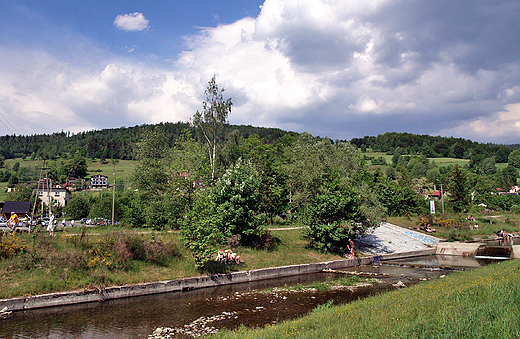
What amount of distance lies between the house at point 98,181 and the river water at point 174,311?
14221 centimetres

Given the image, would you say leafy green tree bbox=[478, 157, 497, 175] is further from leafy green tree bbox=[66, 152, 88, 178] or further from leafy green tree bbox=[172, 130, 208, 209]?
leafy green tree bbox=[66, 152, 88, 178]

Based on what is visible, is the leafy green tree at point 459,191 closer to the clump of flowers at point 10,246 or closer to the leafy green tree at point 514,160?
the clump of flowers at point 10,246

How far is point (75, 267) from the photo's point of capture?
22.4 m

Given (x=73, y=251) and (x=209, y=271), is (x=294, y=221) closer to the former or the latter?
(x=209, y=271)

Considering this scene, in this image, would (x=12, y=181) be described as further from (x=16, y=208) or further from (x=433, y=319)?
(x=433, y=319)

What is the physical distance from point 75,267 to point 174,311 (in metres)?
8.23

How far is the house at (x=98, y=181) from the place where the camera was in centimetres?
15016

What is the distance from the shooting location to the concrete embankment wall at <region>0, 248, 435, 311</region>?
1939cm

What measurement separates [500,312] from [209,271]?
21233 mm

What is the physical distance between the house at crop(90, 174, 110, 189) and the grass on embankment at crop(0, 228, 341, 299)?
13406 cm

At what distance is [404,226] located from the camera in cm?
5647

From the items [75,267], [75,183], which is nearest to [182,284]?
[75,267]

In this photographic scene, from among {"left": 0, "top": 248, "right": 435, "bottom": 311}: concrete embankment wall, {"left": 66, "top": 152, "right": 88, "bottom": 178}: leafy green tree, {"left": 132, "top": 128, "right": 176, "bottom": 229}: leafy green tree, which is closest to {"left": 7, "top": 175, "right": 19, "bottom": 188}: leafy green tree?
{"left": 66, "top": 152, "right": 88, "bottom": 178}: leafy green tree

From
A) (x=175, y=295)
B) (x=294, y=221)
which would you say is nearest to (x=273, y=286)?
(x=175, y=295)
